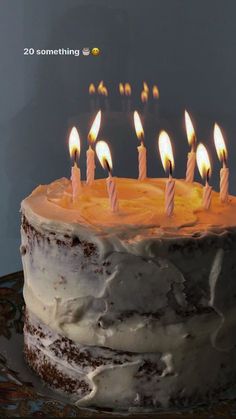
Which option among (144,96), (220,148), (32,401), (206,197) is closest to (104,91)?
(144,96)

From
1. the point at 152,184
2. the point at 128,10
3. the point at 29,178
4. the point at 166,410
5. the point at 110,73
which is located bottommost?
the point at 166,410

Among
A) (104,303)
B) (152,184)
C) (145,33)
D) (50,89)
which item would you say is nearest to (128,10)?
(145,33)

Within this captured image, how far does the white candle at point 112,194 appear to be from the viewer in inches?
66.3

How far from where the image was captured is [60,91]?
2.81 metres

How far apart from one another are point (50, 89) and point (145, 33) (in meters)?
0.40

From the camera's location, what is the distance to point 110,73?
2.79 metres

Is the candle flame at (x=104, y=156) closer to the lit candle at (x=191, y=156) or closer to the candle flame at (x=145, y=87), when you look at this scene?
the lit candle at (x=191, y=156)

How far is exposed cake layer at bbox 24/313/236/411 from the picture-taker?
1.66 m

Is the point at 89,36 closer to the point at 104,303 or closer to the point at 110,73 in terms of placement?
the point at 110,73

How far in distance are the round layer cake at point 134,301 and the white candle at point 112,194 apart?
0.02 m

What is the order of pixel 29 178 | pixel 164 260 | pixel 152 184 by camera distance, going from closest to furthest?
pixel 164 260 → pixel 152 184 → pixel 29 178

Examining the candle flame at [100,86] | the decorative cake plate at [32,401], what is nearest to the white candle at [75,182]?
the decorative cake plate at [32,401]

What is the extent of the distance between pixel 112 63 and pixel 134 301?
54.4 inches

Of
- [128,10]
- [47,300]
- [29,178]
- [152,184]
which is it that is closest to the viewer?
[47,300]
